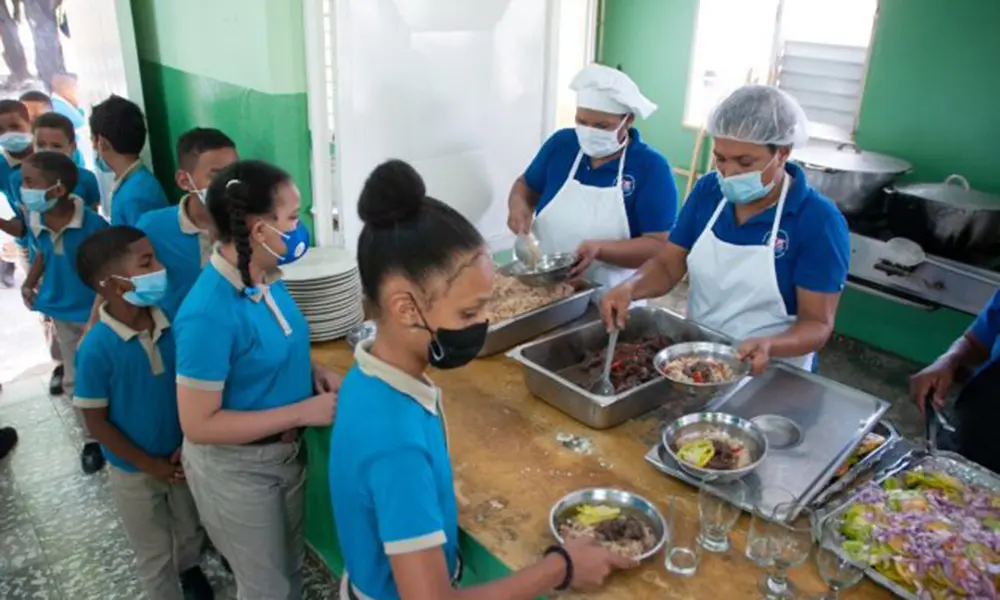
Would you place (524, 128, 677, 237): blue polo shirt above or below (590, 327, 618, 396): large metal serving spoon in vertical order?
above

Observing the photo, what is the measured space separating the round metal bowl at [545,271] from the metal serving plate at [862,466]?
3.66 ft

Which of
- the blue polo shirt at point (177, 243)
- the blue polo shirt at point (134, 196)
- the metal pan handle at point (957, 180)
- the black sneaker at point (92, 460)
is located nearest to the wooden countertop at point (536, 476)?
the blue polo shirt at point (177, 243)

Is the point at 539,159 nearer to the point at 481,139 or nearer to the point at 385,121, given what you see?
the point at 481,139

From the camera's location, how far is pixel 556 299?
255 cm

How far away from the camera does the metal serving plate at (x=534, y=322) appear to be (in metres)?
2.38

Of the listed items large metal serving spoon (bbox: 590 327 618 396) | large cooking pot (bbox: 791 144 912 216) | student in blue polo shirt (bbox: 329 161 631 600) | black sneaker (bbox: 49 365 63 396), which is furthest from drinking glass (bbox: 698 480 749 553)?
black sneaker (bbox: 49 365 63 396)

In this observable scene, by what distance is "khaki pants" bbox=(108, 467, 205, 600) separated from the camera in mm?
2363

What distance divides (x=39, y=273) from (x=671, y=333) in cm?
284

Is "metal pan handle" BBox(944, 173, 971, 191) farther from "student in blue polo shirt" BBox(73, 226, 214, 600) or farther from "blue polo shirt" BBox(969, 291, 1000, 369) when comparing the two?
"student in blue polo shirt" BBox(73, 226, 214, 600)

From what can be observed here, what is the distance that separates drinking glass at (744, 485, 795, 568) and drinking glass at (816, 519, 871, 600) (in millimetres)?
98

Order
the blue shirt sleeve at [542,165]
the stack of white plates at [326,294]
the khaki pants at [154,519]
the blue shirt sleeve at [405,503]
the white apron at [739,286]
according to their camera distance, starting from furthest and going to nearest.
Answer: the blue shirt sleeve at [542,165], the stack of white plates at [326,294], the khaki pants at [154,519], the white apron at [739,286], the blue shirt sleeve at [405,503]

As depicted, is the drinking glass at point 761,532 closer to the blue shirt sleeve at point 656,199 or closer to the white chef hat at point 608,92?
the blue shirt sleeve at point 656,199

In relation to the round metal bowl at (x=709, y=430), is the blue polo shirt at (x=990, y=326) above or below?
above

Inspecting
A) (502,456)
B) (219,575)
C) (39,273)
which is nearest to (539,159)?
(502,456)
